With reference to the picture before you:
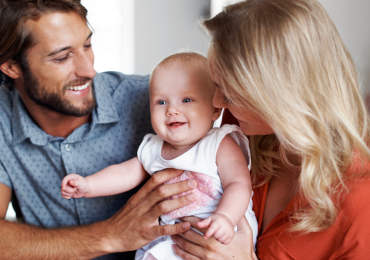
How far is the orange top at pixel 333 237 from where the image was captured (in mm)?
991

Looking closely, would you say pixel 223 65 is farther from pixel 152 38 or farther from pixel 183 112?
pixel 152 38

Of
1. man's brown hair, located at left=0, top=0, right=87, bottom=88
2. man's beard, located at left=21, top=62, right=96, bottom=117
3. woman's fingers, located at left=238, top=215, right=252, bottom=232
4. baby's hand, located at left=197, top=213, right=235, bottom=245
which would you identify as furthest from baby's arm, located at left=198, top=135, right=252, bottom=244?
man's brown hair, located at left=0, top=0, right=87, bottom=88

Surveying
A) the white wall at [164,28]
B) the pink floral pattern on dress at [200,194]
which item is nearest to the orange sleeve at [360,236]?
the pink floral pattern on dress at [200,194]

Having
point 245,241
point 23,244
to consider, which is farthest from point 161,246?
point 23,244

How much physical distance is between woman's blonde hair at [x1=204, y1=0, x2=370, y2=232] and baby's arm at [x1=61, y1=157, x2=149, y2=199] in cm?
56

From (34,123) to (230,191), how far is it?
112 centimetres

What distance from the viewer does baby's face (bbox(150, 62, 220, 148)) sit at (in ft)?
3.95

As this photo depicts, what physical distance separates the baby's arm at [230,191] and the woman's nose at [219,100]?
0.14 m

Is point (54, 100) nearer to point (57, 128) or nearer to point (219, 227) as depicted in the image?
point (57, 128)

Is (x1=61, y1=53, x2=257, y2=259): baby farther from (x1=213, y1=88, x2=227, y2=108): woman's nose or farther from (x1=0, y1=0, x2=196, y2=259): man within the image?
(x1=0, y1=0, x2=196, y2=259): man

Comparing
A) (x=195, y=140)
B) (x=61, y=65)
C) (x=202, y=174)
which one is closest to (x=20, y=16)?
(x=61, y=65)

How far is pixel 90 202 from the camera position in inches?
67.7

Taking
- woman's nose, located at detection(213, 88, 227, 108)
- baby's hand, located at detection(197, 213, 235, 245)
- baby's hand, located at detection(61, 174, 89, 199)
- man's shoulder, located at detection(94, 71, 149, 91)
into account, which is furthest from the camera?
man's shoulder, located at detection(94, 71, 149, 91)

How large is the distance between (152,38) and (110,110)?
1.88 m
